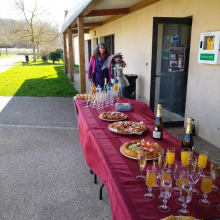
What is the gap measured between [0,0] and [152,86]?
2967 centimetres

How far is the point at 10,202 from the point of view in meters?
2.68

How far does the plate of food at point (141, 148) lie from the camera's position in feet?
5.82

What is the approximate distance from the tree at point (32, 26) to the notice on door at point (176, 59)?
2329cm

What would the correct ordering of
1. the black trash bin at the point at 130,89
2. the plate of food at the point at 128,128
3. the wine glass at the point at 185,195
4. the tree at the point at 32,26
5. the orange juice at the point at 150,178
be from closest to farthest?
the wine glass at the point at 185,195, the orange juice at the point at 150,178, the plate of food at the point at 128,128, the black trash bin at the point at 130,89, the tree at the point at 32,26

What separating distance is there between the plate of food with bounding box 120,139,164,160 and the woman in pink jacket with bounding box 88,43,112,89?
350cm

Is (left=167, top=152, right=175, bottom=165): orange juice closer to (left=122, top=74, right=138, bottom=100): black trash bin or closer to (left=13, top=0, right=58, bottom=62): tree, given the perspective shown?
(left=122, top=74, right=138, bottom=100): black trash bin

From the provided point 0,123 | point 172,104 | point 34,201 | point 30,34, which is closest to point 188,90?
point 172,104

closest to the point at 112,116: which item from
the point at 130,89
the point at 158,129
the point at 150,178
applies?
the point at 158,129

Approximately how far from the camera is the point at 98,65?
524cm

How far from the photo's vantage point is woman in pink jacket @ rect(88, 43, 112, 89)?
5.13 m

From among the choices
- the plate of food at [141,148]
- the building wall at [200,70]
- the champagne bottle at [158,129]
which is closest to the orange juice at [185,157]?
the plate of food at [141,148]

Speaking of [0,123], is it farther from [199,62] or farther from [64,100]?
[199,62]

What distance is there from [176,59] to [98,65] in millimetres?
1724

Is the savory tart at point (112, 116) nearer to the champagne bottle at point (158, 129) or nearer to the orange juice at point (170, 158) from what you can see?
the champagne bottle at point (158, 129)
